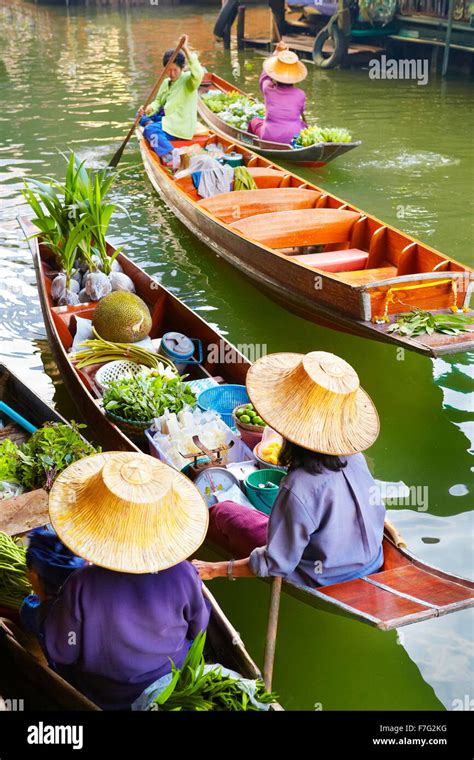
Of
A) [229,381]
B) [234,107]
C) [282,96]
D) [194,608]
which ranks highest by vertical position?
[282,96]

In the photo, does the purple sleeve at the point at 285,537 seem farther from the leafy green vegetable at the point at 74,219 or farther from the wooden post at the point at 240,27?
the wooden post at the point at 240,27

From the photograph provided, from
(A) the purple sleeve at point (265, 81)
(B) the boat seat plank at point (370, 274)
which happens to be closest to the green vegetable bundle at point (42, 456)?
(B) the boat seat plank at point (370, 274)

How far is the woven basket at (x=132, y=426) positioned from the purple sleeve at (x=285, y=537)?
5.07 feet

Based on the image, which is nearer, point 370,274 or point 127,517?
point 127,517

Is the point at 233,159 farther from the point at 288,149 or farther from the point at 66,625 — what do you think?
the point at 66,625

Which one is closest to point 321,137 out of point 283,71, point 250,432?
point 283,71

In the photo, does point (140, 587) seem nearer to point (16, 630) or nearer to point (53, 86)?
point (16, 630)

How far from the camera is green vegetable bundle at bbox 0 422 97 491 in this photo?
13.8ft

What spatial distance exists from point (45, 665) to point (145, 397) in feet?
6.37

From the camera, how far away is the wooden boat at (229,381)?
3293 mm

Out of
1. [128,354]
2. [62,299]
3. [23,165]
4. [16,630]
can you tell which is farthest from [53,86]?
[16,630]

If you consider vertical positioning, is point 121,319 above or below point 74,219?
below

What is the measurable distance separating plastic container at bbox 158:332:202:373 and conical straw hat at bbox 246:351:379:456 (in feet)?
6.46

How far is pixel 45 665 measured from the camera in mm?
3121
